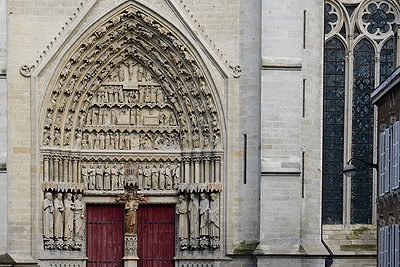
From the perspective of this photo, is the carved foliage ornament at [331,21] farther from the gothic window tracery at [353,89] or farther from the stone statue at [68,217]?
the stone statue at [68,217]

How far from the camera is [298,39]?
25.8m

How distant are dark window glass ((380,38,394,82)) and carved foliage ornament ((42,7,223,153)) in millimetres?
3458

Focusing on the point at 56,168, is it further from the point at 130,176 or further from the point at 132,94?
the point at 132,94

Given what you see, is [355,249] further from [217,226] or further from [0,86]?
[0,86]

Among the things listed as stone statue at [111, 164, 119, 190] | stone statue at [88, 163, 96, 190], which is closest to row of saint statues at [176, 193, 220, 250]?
stone statue at [111, 164, 119, 190]

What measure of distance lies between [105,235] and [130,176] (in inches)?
57.5

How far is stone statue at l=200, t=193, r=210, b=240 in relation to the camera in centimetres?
2623

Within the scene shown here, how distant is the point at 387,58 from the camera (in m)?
27.2

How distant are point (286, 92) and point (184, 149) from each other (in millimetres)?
2780

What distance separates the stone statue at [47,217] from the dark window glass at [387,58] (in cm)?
806

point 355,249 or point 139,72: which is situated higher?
point 139,72

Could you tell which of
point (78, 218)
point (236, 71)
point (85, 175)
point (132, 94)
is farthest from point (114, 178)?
point (236, 71)

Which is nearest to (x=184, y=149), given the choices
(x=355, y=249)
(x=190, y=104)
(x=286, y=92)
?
(x=190, y=104)

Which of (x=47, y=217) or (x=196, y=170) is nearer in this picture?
(x=47, y=217)
